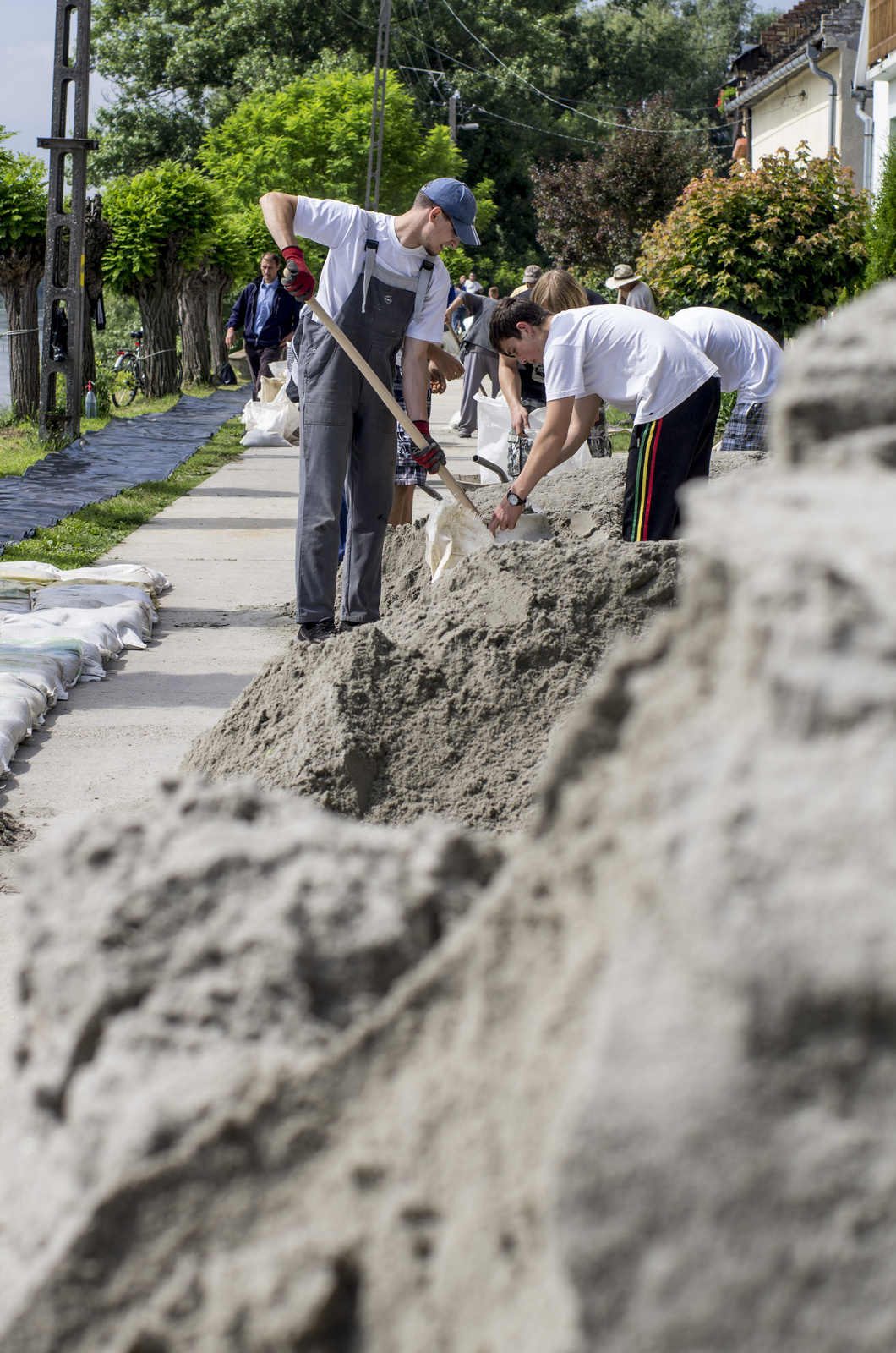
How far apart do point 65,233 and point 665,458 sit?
1106cm

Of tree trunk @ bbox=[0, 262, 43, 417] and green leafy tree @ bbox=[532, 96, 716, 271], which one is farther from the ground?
green leafy tree @ bbox=[532, 96, 716, 271]

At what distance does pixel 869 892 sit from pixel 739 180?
12406mm

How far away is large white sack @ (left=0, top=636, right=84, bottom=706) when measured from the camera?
505 cm

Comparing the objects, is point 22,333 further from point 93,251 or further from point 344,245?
point 344,245

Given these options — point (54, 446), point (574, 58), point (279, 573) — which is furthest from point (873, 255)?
point (574, 58)

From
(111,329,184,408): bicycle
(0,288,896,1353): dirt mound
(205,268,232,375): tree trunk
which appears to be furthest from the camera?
(205,268,232,375): tree trunk

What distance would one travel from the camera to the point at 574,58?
4972 cm

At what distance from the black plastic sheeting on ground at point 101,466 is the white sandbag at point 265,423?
647 millimetres

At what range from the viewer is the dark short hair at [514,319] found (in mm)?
4711

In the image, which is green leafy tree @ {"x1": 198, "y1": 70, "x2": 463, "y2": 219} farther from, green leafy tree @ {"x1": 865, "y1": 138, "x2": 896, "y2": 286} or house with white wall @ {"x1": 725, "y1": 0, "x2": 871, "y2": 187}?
green leafy tree @ {"x1": 865, "y1": 138, "x2": 896, "y2": 286}

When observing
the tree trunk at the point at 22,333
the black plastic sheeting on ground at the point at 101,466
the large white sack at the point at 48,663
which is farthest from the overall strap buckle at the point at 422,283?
the tree trunk at the point at 22,333

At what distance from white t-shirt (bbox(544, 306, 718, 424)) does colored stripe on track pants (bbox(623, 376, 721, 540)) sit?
0.05m

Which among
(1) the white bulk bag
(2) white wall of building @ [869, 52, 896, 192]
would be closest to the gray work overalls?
(1) the white bulk bag

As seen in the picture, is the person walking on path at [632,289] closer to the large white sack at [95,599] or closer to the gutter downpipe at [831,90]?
the large white sack at [95,599]
